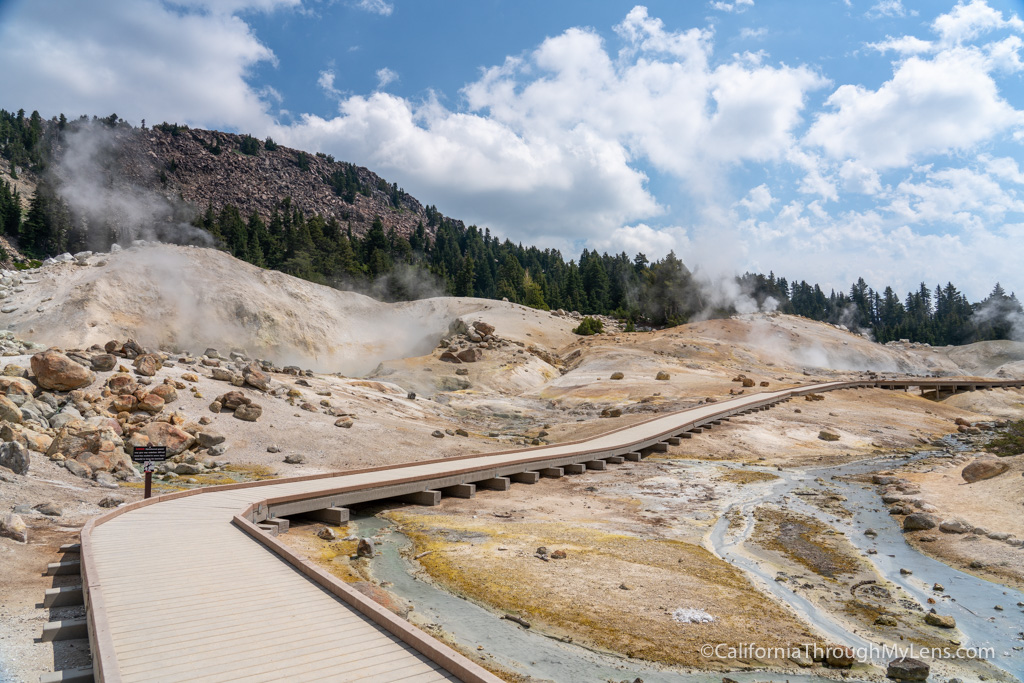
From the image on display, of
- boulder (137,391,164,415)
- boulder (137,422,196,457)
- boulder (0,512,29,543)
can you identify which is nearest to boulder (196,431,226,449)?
boulder (137,422,196,457)

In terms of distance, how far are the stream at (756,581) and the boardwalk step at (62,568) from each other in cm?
486

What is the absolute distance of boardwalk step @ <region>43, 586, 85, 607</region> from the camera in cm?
869

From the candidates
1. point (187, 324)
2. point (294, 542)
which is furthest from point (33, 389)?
point (187, 324)

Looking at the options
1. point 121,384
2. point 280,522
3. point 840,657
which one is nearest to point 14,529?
point 280,522

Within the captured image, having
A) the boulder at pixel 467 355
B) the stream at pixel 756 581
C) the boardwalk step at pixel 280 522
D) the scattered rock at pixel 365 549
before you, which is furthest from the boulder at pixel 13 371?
the boulder at pixel 467 355

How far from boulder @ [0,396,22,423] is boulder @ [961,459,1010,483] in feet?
94.1

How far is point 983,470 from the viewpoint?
19203mm

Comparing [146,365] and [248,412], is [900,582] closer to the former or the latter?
[248,412]

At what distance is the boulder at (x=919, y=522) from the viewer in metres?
15.2

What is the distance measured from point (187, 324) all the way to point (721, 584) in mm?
51862

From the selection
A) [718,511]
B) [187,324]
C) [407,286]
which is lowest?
[718,511]

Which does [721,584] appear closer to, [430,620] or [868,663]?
[868,663]

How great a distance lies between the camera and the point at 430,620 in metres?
9.38

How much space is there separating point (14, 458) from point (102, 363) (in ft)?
32.1
